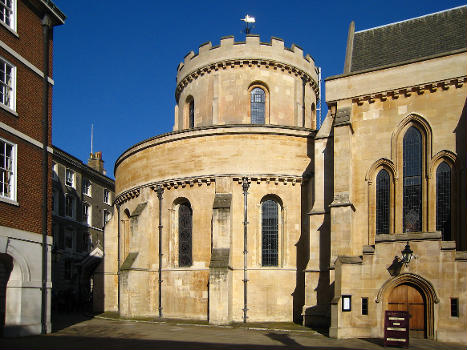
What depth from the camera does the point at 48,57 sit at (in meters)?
21.6

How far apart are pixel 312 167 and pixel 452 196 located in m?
7.27

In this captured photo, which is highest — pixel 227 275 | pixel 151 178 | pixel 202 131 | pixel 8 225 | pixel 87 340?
pixel 202 131

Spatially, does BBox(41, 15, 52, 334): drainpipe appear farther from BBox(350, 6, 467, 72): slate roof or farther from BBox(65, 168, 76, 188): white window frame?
BBox(65, 168, 76, 188): white window frame

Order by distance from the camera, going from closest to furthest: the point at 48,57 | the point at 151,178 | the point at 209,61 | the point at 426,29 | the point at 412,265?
the point at 412,265, the point at 48,57, the point at 426,29, the point at 151,178, the point at 209,61

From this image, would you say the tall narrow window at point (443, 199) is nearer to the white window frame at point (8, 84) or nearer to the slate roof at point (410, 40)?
the slate roof at point (410, 40)

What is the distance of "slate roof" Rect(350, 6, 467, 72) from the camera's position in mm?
25266

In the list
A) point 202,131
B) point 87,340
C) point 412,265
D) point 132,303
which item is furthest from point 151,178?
point 412,265

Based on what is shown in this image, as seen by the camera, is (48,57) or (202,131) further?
(202,131)

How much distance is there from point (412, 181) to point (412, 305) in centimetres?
549

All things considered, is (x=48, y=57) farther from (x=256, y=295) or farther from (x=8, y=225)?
(x=256, y=295)

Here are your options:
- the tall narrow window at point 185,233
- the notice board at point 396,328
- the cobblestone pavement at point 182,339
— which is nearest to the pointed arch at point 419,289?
the cobblestone pavement at point 182,339

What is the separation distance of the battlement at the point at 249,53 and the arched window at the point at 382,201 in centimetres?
1315

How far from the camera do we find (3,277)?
1950 cm

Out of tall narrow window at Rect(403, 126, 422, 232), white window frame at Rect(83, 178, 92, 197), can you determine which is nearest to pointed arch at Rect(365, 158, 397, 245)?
tall narrow window at Rect(403, 126, 422, 232)
